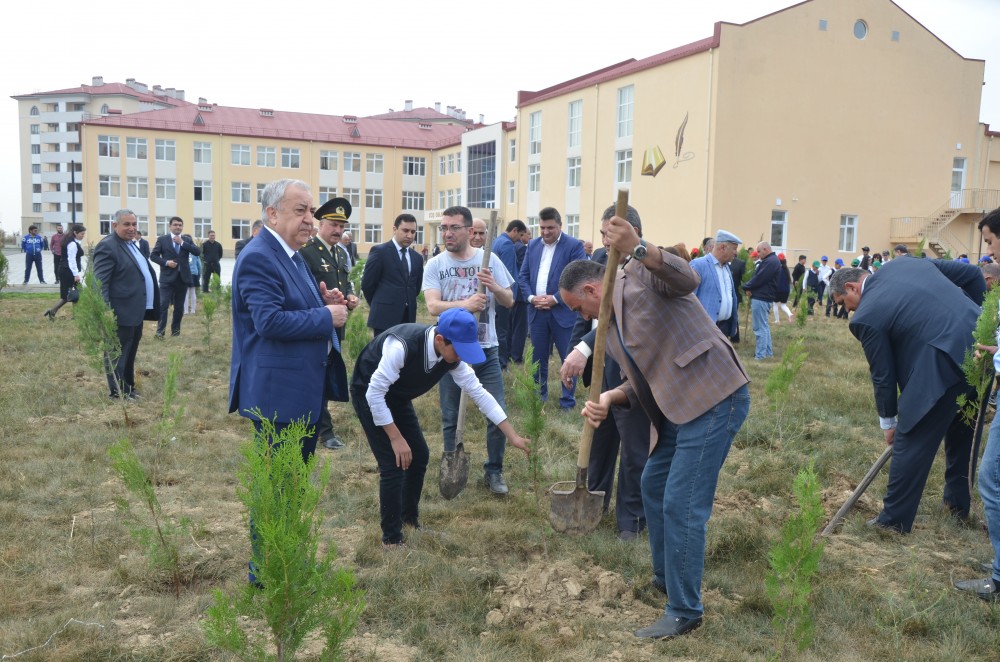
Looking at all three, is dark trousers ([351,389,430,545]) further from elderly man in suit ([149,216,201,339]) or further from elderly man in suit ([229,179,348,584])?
elderly man in suit ([149,216,201,339])

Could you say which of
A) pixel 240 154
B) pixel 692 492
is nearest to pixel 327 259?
pixel 692 492

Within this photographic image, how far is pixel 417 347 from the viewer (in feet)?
12.6

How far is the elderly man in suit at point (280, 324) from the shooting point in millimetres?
3404

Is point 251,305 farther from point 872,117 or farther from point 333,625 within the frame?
point 872,117

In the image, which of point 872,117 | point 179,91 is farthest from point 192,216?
point 872,117

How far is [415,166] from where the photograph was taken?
58625 mm

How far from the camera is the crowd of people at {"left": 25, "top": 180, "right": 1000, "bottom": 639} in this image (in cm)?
332

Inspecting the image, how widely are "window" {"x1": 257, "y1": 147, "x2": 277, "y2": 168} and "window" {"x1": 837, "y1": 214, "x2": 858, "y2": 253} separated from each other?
123 ft

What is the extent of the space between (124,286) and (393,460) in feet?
15.7

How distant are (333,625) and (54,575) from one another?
7.29ft

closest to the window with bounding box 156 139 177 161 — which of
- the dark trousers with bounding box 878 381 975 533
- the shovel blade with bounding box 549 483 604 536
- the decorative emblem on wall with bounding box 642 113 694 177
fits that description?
the decorative emblem on wall with bounding box 642 113 694 177

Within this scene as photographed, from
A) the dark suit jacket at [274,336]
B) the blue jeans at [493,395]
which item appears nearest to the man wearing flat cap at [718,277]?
the blue jeans at [493,395]

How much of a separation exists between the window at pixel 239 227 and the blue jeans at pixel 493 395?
2067 inches

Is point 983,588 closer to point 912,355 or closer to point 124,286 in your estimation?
point 912,355
